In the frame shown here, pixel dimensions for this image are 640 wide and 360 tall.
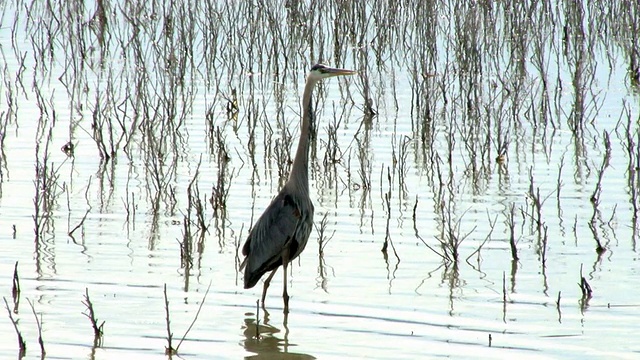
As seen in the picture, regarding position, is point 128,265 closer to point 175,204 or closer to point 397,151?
point 175,204

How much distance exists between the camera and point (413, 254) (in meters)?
6.13

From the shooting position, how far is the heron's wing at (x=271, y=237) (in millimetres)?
5395

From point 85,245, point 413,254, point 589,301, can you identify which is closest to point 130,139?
point 85,245

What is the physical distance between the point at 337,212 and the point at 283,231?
157cm

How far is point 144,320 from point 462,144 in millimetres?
4499

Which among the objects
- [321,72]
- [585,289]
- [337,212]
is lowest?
[585,289]

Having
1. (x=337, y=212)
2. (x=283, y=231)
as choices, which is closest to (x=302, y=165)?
(x=283, y=231)

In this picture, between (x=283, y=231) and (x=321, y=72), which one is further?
(x=321, y=72)

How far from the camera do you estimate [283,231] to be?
18.0ft

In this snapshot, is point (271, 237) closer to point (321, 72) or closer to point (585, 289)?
point (321, 72)

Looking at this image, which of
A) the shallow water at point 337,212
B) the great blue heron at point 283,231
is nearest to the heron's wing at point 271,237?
the great blue heron at point 283,231

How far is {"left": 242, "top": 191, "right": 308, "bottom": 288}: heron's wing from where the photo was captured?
17.7 feet

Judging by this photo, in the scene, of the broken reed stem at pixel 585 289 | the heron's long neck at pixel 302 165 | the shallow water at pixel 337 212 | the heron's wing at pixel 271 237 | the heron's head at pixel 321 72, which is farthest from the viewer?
the heron's head at pixel 321 72

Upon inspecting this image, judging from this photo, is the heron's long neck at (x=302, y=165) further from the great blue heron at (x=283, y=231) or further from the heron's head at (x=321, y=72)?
the heron's head at (x=321, y=72)
